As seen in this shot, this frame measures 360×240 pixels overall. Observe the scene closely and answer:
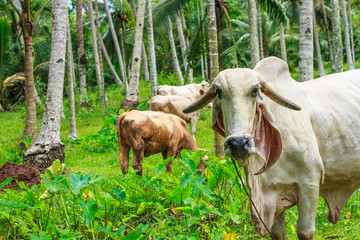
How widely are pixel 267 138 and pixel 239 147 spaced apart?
56 cm

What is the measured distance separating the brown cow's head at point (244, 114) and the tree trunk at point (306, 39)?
14.7ft

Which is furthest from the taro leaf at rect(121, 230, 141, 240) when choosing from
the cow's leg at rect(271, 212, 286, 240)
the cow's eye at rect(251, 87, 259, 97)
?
the cow's leg at rect(271, 212, 286, 240)

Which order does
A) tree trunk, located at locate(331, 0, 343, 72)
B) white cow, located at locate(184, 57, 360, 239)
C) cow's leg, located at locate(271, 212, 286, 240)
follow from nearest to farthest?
white cow, located at locate(184, 57, 360, 239), cow's leg, located at locate(271, 212, 286, 240), tree trunk, located at locate(331, 0, 343, 72)

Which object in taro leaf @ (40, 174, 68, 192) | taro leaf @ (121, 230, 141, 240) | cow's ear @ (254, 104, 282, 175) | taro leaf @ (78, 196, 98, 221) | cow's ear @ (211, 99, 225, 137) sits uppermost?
cow's ear @ (211, 99, 225, 137)

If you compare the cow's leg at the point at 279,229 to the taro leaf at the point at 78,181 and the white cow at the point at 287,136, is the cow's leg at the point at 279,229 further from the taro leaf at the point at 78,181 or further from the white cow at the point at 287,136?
the taro leaf at the point at 78,181

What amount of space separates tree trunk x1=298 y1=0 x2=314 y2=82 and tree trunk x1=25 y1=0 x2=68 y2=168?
438cm

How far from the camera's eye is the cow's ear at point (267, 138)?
3264 millimetres

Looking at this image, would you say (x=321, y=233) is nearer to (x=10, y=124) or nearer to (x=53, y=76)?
(x=53, y=76)

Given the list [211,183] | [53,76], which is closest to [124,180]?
[211,183]

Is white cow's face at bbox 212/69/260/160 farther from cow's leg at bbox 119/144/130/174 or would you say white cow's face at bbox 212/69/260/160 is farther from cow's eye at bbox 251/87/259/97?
cow's leg at bbox 119/144/130/174

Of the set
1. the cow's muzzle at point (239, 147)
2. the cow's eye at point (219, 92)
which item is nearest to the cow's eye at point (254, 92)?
the cow's eye at point (219, 92)

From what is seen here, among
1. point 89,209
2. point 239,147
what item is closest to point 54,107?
point 89,209

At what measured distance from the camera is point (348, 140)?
12.8 ft

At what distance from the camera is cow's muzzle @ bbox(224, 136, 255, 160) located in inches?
112
